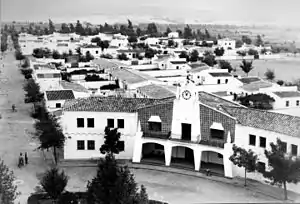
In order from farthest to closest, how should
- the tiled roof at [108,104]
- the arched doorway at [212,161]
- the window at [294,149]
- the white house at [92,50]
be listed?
the white house at [92,50] → the tiled roof at [108,104] → the arched doorway at [212,161] → the window at [294,149]

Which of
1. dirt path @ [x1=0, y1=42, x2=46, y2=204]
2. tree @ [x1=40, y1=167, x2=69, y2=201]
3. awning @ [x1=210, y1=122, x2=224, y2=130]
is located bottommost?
dirt path @ [x1=0, y1=42, x2=46, y2=204]

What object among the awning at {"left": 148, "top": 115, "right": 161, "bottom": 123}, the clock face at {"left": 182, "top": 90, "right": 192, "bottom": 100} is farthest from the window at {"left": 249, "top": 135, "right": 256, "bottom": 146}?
the awning at {"left": 148, "top": 115, "right": 161, "bottom": 123}

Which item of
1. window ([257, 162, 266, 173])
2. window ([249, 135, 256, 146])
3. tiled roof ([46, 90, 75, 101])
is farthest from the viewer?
tiled roof ([46, 90, 75, 101])

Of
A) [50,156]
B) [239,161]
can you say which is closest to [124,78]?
[50,156]

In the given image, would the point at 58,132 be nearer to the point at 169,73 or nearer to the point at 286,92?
the point at 286,92

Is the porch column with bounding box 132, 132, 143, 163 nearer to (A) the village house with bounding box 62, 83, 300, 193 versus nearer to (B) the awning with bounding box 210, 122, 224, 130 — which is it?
(A) the village house with bounding box 62, 83, 300, 193

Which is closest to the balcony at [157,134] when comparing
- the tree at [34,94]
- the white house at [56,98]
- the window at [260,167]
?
the window at [260,167]

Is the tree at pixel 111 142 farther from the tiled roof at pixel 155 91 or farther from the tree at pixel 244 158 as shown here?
the tiled roof at pixel 155 91
